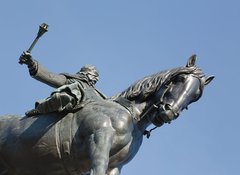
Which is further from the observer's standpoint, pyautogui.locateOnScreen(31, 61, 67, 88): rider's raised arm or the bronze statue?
pyautogui.locateOnScreen(31, 61, 67, 88): rider's raised arm

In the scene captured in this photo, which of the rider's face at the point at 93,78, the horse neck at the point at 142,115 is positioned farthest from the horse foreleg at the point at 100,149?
the rider's face at the point at 93,78

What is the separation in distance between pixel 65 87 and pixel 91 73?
954mm

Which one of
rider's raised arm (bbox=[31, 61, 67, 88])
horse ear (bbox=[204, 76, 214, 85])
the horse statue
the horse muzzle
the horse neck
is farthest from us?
horse ear (bbox=[204, 76, 214, 85])

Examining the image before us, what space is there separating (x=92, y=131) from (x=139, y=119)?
83 centimetres

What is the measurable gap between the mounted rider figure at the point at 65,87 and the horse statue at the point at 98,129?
0.13m

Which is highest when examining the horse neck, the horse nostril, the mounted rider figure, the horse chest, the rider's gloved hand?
the rider's gloved hand

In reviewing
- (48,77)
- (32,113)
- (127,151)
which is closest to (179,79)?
(127,151)

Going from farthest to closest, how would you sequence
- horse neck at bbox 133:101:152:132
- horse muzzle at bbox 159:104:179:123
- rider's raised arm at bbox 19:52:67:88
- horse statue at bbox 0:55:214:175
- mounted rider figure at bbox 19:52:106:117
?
rider's raised arm at bbox 19:52:67:88
horse neck at bbox 133:101:152:132
mounted rider figure at bbox 19:52:106:117
horse muzzle at bbox 159:104:179:123
horse statue at bbox 0:55:214:175

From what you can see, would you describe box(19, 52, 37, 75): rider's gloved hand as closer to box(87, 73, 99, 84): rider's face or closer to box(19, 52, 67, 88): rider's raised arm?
box(19, 52, 67, 88): rider's raised arm

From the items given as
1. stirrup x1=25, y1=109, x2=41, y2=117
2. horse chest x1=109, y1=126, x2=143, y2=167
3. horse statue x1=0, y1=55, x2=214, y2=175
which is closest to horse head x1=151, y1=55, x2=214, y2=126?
horse statue x1=0, y1=55, x2=214, y2=175

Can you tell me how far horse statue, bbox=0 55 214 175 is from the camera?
10.0m

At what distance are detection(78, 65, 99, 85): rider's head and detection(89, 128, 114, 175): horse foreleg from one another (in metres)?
1.45

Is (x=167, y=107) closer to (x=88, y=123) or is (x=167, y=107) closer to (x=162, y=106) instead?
(x=162, y=106)

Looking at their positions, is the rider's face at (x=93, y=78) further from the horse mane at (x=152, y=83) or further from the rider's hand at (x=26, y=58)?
the rider's hand at (x=26, y=58)
